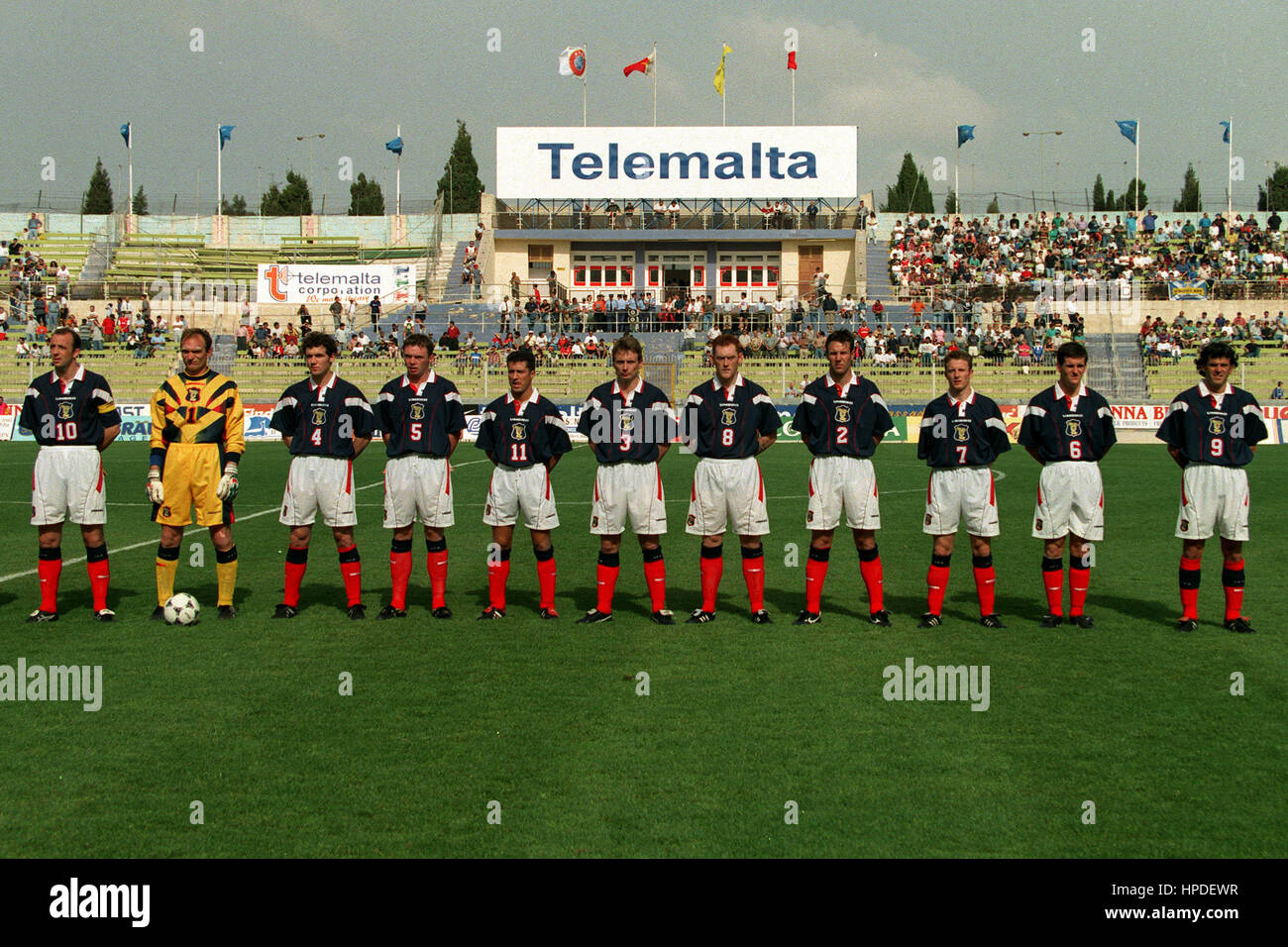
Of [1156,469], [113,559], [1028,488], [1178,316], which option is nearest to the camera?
[113,559]

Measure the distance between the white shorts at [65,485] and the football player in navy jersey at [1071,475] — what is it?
26.2ft

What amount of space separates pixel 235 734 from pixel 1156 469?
23.3 m

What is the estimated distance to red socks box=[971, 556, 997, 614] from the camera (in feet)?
32.4

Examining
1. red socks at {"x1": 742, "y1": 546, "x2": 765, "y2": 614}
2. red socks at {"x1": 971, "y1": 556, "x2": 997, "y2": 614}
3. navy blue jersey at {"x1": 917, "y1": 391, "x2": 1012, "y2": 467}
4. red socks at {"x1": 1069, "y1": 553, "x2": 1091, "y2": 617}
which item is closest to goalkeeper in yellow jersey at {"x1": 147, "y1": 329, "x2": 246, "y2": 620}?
red socks at {"x1": 742, "y1": 546, "x2": 765, "y2": 614}

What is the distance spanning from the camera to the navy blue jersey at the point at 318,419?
10.1 m

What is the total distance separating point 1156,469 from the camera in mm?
25656

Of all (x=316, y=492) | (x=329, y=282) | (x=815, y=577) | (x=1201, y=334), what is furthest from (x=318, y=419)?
(x=1201, y=334)

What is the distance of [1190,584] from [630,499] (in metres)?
4.75

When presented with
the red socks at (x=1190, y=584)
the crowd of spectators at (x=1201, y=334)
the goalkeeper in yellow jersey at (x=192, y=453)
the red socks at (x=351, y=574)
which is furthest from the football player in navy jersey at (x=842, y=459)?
the crowd of spectators at (x=1201, y=334)

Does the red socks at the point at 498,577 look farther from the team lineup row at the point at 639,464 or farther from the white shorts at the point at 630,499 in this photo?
the white shorts at the point at 630,499

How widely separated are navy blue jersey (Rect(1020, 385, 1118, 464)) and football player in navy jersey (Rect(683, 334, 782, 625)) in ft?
7.46

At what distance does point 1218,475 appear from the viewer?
977cm
